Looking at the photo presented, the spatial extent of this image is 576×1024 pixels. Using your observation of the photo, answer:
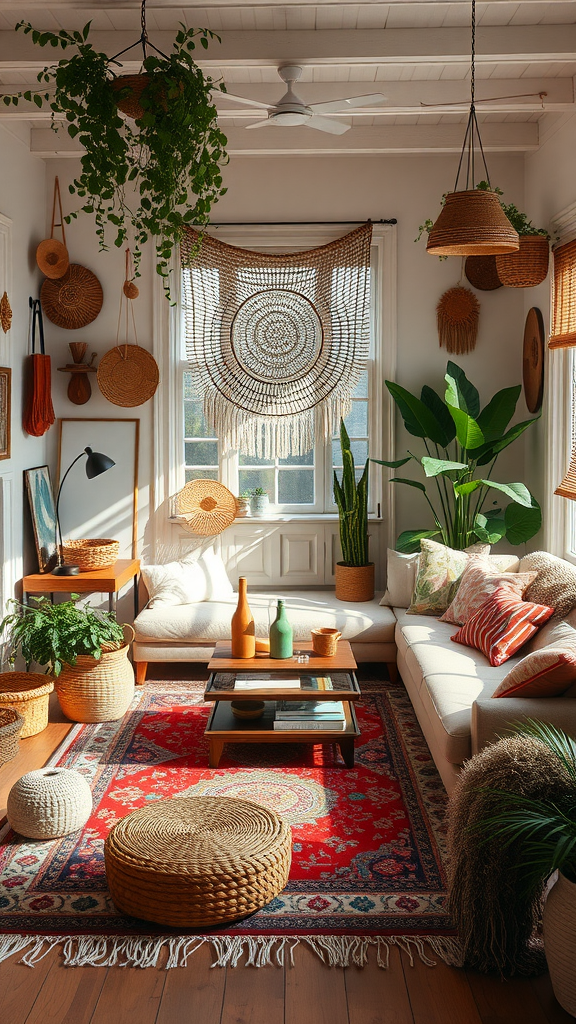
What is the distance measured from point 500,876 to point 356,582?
3.06m

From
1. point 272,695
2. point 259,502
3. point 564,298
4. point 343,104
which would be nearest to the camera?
point 343,104

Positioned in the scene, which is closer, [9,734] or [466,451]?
[9,734]

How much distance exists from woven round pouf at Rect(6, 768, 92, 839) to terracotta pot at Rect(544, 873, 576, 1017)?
67.0 inches

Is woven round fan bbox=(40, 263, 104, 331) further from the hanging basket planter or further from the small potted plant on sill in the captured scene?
the hanging basket planter

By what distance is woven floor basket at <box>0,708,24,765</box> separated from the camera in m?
3.74

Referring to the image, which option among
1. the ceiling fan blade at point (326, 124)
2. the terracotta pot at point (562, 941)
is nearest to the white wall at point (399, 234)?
the ceiling fan blade at point (326, 124)

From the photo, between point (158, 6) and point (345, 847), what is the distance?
3276mm

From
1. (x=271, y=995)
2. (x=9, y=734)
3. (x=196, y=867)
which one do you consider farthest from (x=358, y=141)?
(x=271, y=995)

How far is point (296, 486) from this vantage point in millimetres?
5867

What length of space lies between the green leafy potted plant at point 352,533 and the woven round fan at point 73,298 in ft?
5.71

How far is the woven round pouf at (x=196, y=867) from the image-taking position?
2580mm

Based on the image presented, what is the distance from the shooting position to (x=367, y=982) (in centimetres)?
240

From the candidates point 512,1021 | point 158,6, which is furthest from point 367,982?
point 158,6

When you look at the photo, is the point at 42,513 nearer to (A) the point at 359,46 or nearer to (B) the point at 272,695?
(B) the point at 272,695
